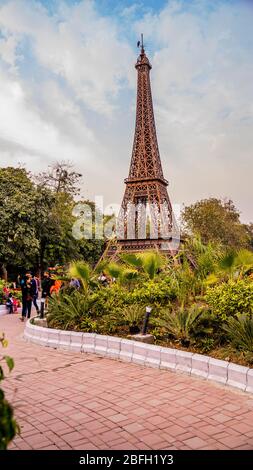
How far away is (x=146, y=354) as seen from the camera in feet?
24.1

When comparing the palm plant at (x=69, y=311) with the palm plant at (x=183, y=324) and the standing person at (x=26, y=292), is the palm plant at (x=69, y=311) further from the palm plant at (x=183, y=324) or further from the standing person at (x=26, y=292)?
the standing person at (x=26, y=292)

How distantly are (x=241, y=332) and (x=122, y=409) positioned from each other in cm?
241

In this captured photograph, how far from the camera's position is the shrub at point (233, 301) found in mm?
7371

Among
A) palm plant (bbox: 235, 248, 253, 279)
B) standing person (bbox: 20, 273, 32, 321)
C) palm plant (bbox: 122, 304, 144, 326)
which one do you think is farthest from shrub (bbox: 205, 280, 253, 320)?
standing person (bbox: 20, 273, 32, 321)

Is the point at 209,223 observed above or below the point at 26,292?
above

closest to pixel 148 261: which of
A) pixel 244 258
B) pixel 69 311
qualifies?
pixel 69 311

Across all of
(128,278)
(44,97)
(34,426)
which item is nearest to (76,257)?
(44,97)

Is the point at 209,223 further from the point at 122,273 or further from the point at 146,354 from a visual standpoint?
the point at 146,354

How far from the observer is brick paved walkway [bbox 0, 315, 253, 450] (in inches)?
170

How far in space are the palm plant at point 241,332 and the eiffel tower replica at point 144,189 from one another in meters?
31.4

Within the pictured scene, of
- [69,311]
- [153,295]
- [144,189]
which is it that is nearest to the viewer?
[153,295]

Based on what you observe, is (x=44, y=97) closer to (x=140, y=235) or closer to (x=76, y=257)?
(x=76, y=257)

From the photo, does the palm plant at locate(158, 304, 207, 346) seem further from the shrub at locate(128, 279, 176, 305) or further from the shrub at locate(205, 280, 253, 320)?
the shrub at locate(128, 279, 176, 305)

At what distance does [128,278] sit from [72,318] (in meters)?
1.87
